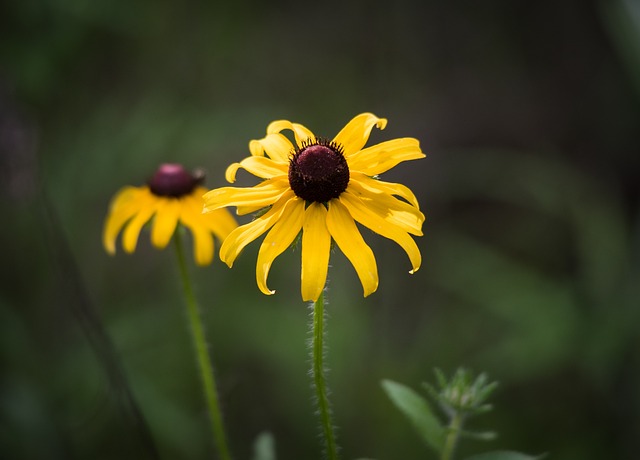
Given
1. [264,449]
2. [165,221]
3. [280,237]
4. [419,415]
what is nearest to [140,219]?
[165,221]

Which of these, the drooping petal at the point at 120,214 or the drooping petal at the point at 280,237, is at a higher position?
the drooping petal at the point at 120,214

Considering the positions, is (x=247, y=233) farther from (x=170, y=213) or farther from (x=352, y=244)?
(x=170, y=213)

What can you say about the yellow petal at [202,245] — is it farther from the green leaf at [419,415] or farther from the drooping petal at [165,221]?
the green leaf at [419,415]

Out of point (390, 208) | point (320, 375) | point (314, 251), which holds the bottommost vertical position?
point (320, 375)

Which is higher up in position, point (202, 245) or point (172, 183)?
point (172, 183)

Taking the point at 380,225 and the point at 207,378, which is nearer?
the point at 380,225

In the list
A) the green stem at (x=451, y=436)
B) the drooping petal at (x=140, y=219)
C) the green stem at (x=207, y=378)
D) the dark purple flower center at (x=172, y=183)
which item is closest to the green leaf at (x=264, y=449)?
the green stem at (x=207, y=378)
